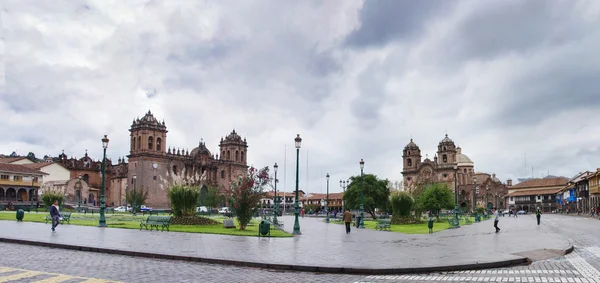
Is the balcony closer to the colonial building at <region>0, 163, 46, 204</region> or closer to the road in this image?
the colonial building at <region>0, 163, 46, 204</region>

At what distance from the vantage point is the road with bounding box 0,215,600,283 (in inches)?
422

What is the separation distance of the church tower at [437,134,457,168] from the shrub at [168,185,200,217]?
299ft

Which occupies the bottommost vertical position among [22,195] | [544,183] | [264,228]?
[264,228]

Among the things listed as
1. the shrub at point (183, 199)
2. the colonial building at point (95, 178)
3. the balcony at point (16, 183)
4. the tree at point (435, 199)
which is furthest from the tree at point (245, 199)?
the colonial building at point (95, 178)

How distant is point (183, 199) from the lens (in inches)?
1218

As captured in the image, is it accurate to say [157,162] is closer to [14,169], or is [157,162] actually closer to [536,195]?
[14,169]

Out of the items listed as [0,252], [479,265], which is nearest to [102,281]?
[0,252]

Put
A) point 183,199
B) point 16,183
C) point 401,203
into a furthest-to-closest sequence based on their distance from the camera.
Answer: point 16,183, point 401,203, point 183,199

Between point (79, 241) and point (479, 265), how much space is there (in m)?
13.7

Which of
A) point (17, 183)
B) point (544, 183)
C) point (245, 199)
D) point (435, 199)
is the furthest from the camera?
point (544, 183)

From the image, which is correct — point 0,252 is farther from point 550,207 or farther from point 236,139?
point 550,207

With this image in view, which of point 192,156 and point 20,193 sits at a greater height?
point 192,156

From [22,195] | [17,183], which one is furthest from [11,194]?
[17,183]

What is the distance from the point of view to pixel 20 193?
7406cm
